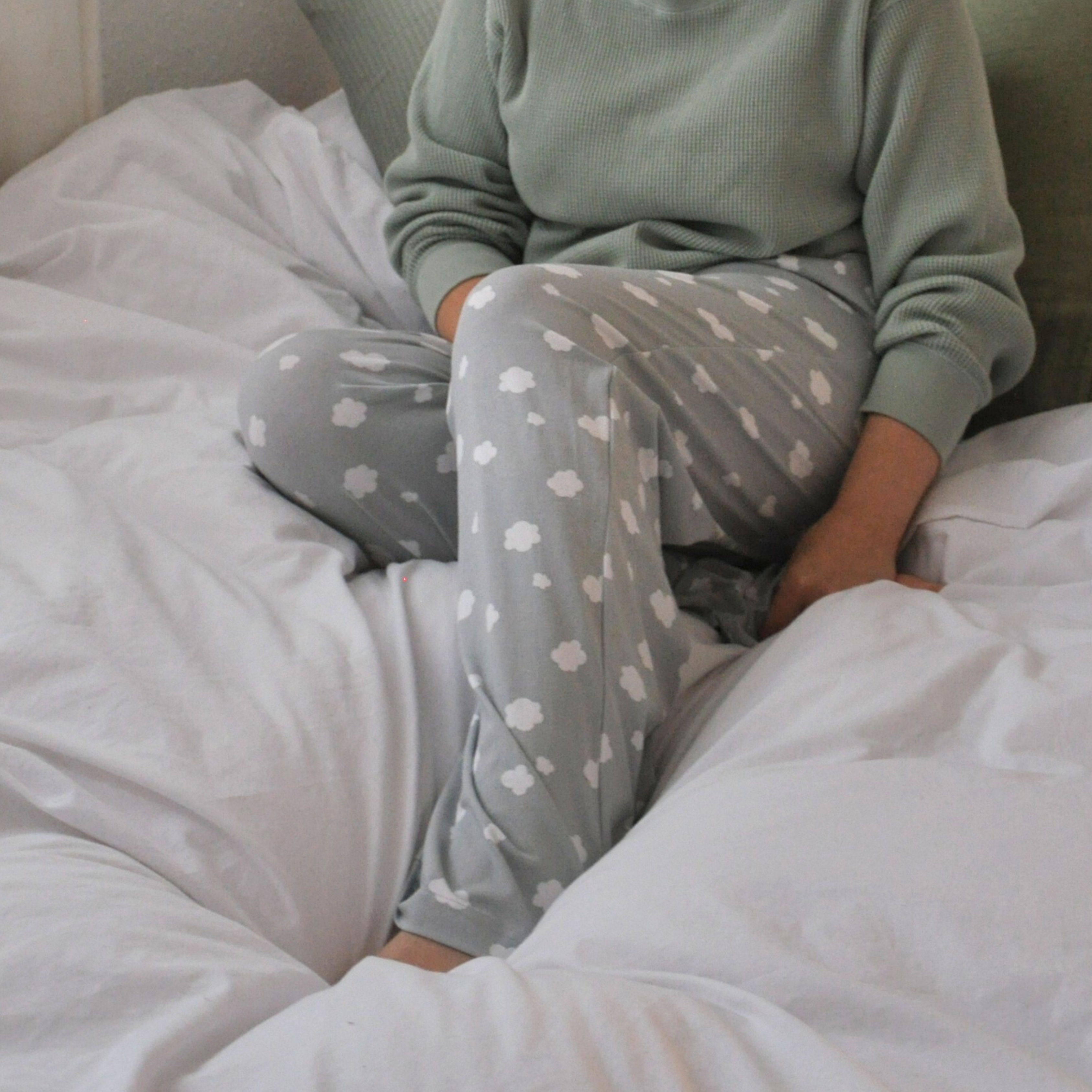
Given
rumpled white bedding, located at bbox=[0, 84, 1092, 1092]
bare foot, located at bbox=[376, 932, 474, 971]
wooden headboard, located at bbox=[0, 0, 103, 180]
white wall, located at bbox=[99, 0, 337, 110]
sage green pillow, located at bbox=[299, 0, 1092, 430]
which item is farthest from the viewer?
white wall, located at bbox=[99, 0, 337, 110]

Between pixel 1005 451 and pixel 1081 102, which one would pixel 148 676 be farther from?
pixel 1081 102

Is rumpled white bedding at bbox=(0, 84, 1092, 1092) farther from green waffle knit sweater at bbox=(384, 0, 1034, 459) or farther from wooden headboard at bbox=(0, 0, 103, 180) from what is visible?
wooden headboard at bbox=(0, 0, 103, 180)

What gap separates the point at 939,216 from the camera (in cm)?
93

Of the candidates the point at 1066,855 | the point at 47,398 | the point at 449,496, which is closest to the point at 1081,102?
the point at 449,496

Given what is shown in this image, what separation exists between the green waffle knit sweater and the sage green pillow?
55mm

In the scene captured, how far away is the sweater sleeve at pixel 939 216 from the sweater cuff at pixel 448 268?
311mm

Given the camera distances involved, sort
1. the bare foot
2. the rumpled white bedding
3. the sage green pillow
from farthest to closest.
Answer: the sage green pillow < the bare foot < the rumpled white bedding

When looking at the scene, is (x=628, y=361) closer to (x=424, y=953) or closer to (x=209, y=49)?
(x=424, y=953)

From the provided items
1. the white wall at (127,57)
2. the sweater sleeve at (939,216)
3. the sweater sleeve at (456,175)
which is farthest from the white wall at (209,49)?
the sweater sleeve at (939,216)

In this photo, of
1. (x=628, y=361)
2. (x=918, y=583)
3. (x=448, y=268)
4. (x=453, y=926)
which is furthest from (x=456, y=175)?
(x=453, y=926)

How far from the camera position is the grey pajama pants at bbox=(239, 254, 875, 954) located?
2.12 feet

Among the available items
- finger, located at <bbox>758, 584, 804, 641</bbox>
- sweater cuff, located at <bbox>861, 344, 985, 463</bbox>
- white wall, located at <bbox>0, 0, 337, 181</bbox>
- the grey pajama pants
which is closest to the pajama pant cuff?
the grey pajama pants

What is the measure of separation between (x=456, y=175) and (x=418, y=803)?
0.61 meters

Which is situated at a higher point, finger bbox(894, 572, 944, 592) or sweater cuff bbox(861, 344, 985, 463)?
sweater cuff bbox(861, 344, 985, 463)
